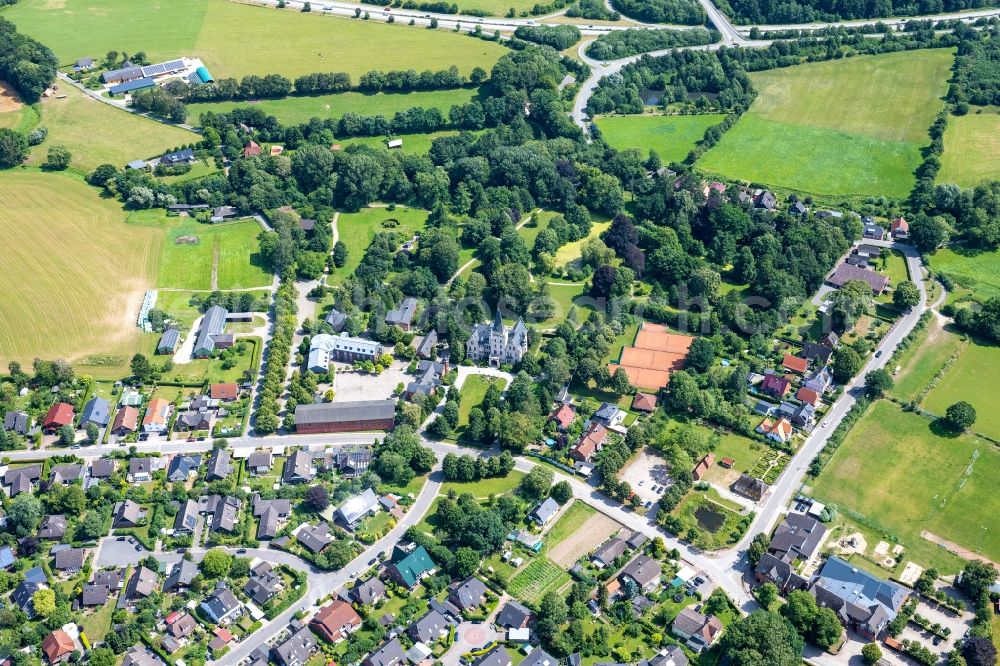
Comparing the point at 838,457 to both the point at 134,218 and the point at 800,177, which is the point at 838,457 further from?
the point at 134,218

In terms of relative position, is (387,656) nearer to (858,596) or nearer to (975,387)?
(858,596)

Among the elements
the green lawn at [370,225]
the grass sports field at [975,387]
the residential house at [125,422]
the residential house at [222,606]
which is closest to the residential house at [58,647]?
the residential house at [222,606]

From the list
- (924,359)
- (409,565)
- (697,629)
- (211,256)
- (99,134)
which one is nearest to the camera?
(697,629)

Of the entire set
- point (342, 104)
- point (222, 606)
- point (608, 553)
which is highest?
point (342, 104)

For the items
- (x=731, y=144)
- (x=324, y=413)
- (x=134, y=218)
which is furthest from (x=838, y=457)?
(x=134, y=218)

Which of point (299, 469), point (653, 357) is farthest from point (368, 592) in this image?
→ point (653, 357)

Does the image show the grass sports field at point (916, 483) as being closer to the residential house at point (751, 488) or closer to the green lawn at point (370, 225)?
the residential house at point (751, 488)

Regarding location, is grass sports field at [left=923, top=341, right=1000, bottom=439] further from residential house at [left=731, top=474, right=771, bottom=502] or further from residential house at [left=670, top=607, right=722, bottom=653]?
residential house at [left=670, top=607, right=722, bottom=653]
